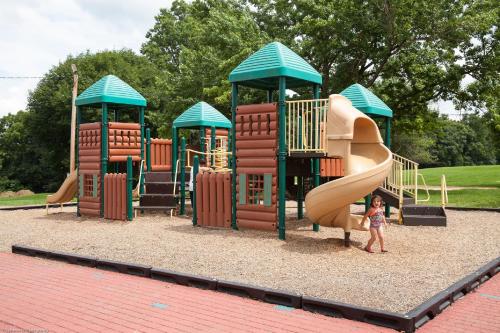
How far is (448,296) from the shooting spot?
18.9 feet

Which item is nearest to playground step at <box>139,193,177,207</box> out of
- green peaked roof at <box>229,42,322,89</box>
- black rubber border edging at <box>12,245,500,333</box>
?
green peaked roof at <box>229,42,322,89</box>

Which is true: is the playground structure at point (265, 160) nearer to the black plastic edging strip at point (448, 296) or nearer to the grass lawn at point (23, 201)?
the black plastic edging strip at point (448, 296)

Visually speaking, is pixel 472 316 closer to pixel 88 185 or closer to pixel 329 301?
pixel 329 301

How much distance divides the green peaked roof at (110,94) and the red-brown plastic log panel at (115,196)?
2564mm

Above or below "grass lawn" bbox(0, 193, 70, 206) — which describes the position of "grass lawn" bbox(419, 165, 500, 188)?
above

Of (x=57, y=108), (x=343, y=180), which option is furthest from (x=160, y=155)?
(x=57, y=108)

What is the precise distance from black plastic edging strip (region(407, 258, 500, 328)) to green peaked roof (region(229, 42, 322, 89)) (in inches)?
236

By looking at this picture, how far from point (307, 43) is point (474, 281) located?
19468 mm

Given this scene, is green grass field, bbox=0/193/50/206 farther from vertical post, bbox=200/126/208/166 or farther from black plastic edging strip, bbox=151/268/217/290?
black plastic edging strip, bbox=151/268/217/290

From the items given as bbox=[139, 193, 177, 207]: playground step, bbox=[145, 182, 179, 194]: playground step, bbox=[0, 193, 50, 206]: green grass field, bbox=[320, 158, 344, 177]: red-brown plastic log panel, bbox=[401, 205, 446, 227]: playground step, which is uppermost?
bbox=[320, 158, 344, 177]: red-brown plastic log panel

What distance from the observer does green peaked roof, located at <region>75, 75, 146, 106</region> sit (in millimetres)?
15305

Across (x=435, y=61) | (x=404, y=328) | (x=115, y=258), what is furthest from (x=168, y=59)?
(x=404, y=328)

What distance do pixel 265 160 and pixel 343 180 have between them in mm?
2774

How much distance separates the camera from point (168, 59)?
51188 millimetres
